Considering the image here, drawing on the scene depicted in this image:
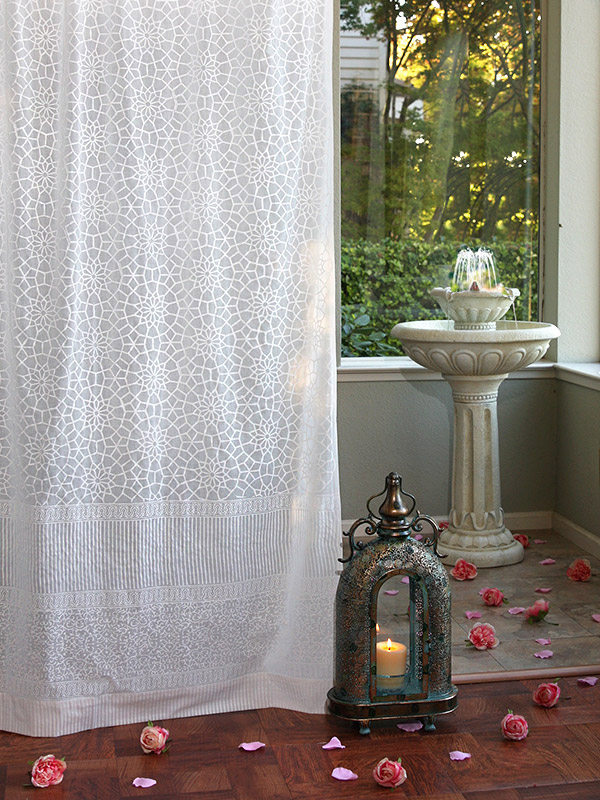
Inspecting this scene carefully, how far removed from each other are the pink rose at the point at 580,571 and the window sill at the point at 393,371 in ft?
2.96

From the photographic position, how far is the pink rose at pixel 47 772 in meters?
2.10

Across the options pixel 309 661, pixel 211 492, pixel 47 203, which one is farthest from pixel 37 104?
pixel 309 661

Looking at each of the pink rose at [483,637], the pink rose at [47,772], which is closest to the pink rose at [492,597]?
the pink rose at [483,637]

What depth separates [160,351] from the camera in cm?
238

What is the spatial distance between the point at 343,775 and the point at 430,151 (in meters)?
2.73

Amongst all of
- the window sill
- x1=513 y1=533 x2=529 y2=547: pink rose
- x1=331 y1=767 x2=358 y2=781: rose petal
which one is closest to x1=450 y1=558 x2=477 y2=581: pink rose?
x1=513 y1=533 x2=529 y2=547: pink rose

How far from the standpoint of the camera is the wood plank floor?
2.12 meters

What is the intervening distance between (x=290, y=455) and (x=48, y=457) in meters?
0.58

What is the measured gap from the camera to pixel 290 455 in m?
2.46

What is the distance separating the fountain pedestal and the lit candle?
1313 mm

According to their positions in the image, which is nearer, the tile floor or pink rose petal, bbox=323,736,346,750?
pink rose petal, bbox=323,736,346,750

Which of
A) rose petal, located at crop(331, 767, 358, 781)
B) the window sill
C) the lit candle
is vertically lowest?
rose petal, located at crop(331, 767, 358, 781)

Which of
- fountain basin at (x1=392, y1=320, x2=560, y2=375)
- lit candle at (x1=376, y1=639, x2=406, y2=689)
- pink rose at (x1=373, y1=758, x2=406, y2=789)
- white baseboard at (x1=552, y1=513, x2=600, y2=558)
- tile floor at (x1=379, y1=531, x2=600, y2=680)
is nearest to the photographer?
pink rose at (x1=373, y1=758, x2=406, y2=789)

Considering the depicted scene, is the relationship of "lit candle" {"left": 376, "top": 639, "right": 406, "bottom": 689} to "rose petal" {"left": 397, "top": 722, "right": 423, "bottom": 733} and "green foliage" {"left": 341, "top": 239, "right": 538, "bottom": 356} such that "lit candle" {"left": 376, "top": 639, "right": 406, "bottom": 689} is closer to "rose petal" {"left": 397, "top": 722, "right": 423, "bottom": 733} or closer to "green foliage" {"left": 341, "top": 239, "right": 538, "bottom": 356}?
"rose petal" {"left": 397, "top": 722, "right": 423, "bottom": 733}
